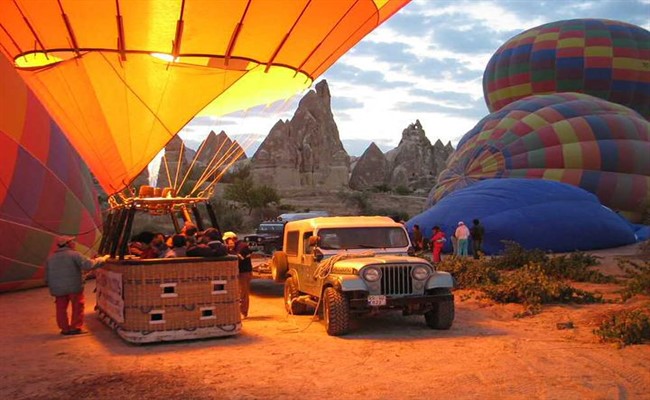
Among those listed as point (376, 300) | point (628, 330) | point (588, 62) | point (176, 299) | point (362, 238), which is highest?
point (588, 62)

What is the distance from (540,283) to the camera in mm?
11039

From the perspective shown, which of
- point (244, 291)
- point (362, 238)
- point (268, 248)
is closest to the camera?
point (362, 238)

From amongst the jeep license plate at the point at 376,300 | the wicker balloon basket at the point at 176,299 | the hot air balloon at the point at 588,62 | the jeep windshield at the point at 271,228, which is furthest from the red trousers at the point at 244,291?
the hot air balloon at the point at 588,62

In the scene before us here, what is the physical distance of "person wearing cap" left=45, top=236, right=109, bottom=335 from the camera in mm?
8969

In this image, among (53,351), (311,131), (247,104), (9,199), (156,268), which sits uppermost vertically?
(311,131)

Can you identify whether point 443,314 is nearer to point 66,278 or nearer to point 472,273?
point 472,273

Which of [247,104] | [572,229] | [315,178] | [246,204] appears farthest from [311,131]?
[247,104]

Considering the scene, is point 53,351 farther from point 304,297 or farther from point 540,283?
point 540,283

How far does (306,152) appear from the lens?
297 ft

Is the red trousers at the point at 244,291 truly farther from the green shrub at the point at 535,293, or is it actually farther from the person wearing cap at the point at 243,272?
the green shrub at the point at 535,293

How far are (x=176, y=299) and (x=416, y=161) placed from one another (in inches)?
3917

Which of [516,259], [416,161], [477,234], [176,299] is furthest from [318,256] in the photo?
[416,161]

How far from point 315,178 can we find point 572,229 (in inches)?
2762

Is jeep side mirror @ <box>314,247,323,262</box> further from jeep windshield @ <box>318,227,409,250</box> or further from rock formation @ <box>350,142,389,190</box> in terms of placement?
rock formation @ <box>350,142,389,190</box>
